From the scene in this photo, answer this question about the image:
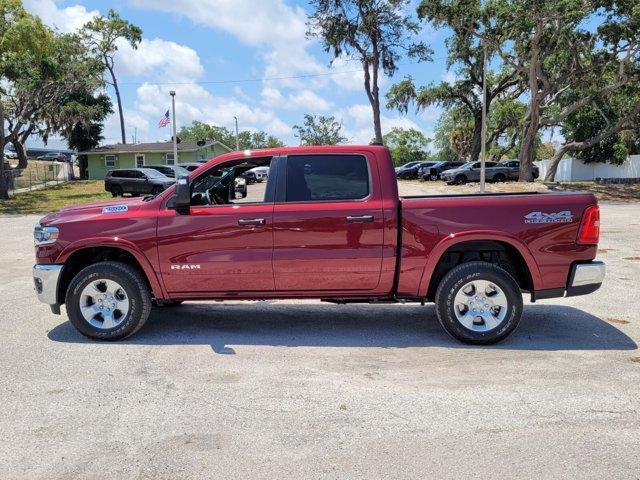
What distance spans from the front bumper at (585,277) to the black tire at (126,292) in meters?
4.09

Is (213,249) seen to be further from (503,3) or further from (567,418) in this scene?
(503,3)

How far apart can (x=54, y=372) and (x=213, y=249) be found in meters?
1.73

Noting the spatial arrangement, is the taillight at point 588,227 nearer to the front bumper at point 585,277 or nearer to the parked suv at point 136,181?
the front bumper at point 585,277

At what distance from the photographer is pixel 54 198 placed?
1287 inches

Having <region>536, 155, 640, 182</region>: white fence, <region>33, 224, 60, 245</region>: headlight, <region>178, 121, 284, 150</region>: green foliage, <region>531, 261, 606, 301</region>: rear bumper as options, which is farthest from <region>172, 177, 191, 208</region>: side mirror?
<region>178, 121, 284, 150</region>: green foliage

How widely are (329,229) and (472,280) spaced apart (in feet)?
4.65

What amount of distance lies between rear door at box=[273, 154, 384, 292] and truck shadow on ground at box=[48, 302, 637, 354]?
0.63 meters

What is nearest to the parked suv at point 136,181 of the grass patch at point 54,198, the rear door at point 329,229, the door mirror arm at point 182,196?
the grass patch at point 54,198

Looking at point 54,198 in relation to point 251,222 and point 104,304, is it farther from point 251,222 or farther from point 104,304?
point 251,222

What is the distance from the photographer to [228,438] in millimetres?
3705

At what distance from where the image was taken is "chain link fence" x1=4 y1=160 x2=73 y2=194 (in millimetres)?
37237

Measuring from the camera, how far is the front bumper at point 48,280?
567cm

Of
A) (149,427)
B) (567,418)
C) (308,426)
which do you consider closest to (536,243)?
(567,418)

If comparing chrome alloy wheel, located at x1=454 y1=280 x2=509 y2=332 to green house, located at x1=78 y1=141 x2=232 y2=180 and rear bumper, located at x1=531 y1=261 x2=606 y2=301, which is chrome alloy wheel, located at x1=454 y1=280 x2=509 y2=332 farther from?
green house, located at x1=78 y1=141 x2=232 y2=180
